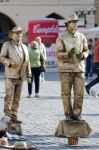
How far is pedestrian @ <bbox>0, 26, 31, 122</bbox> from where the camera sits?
12.6 meters

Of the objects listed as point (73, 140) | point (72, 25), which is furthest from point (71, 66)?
point (73, 140)

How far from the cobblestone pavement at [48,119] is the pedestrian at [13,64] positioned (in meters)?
0.65

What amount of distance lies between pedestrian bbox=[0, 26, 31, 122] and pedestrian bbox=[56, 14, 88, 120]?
1081mm

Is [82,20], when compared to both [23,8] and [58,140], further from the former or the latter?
[58,140]

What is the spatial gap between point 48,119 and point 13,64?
288cm

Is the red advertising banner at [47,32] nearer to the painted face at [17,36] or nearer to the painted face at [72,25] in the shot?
the painted face at [17,36]

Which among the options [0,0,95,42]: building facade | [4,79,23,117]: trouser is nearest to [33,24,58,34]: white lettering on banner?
[0,0,95,42]: building facade

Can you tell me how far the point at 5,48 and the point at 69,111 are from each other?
1.74 metres

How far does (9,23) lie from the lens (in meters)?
55.9

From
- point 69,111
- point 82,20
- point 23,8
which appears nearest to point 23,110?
point 69,111

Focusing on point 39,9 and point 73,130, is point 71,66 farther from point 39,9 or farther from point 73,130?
point 39,9

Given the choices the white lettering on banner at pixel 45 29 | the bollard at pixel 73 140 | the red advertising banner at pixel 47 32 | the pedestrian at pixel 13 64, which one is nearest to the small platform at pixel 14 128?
the pedestrian at pixel 13 64

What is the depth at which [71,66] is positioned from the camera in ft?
38.5

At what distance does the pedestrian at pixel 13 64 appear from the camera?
1260 cm
